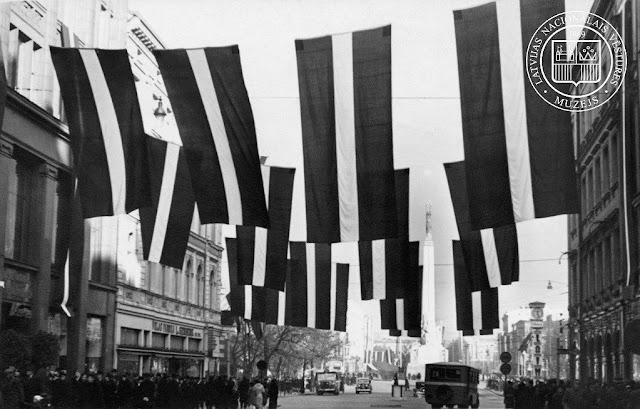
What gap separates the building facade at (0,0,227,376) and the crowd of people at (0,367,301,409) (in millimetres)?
3023

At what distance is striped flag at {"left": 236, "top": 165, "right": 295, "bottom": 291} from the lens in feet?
96.8

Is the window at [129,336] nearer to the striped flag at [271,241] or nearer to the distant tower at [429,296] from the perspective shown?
the striped flag at [271,241]

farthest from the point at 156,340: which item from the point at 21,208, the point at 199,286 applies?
the point at 21,208

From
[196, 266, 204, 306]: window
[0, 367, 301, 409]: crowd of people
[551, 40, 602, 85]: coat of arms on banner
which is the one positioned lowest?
[0, 367, 301, 409]: crowd of people

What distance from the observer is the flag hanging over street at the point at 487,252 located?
1072 inches

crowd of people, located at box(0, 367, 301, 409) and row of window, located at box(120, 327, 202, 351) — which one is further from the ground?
row of window, located at box(120, 327, 202, 351)

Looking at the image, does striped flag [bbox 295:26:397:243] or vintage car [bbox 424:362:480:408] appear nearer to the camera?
striped flag [bbox 295:26:397:243]

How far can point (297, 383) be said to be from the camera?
79.2m

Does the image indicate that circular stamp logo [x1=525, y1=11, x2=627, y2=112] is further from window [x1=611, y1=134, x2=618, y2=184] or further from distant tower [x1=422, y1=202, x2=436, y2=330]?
distant tower [x1=422, y1=202, x2=436, y2=330]

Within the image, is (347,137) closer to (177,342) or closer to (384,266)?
(384,266)

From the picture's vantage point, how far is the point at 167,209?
95.4 ft

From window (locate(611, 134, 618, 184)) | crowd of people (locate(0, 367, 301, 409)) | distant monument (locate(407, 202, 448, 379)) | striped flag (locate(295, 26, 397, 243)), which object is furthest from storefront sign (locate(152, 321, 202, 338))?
distant monument (locate(407, 202, 448, 379))

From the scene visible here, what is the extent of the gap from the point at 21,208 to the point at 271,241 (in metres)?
Result: 9.88

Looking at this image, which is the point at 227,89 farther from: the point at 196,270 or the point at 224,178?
the point at 196,270
